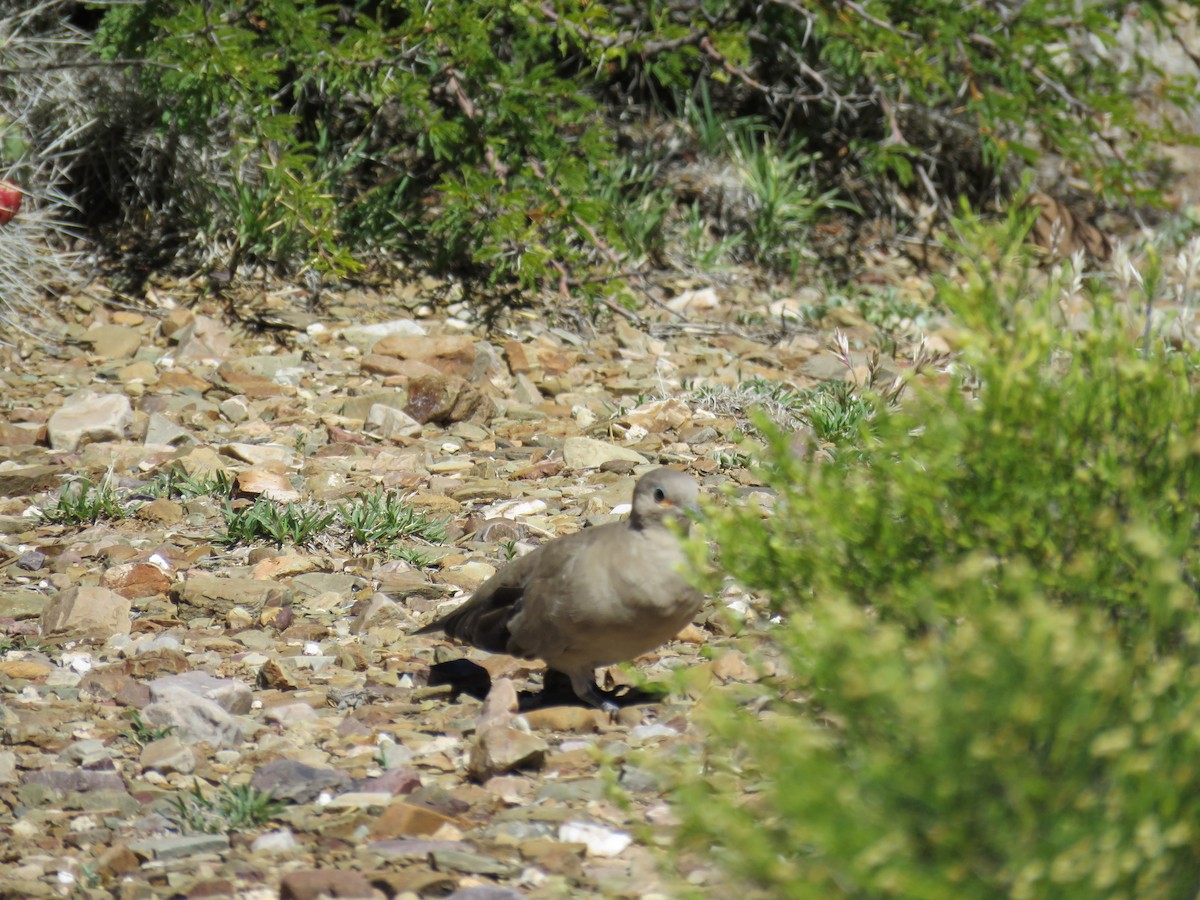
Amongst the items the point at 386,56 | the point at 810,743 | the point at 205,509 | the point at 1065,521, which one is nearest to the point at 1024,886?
the point at 810,743

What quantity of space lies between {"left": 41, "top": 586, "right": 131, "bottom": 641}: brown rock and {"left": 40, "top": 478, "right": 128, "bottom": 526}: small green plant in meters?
0.82

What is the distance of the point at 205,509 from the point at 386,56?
259 cm

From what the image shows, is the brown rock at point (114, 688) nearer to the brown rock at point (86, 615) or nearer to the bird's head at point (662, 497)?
the brown rock at point (86, 615)

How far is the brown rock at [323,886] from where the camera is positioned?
9.89ft

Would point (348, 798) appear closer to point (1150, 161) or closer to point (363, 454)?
point (363, 454)

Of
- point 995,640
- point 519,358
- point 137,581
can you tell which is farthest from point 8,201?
point 995,640

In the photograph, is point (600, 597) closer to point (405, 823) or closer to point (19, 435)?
point (405, 823)

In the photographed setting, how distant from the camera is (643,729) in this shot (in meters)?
3.95

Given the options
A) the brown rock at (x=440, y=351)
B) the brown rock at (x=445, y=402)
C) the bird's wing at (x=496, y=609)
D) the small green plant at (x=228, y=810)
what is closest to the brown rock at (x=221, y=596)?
the bird's wing at (x=496, y=609)

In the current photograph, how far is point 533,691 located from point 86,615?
1438 mm

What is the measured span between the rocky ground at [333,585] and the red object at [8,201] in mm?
607

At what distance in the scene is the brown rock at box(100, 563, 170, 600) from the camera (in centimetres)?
492

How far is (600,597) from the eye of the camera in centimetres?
383

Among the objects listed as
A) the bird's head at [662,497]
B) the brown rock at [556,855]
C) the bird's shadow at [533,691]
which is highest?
the bird's head at [662,497]
